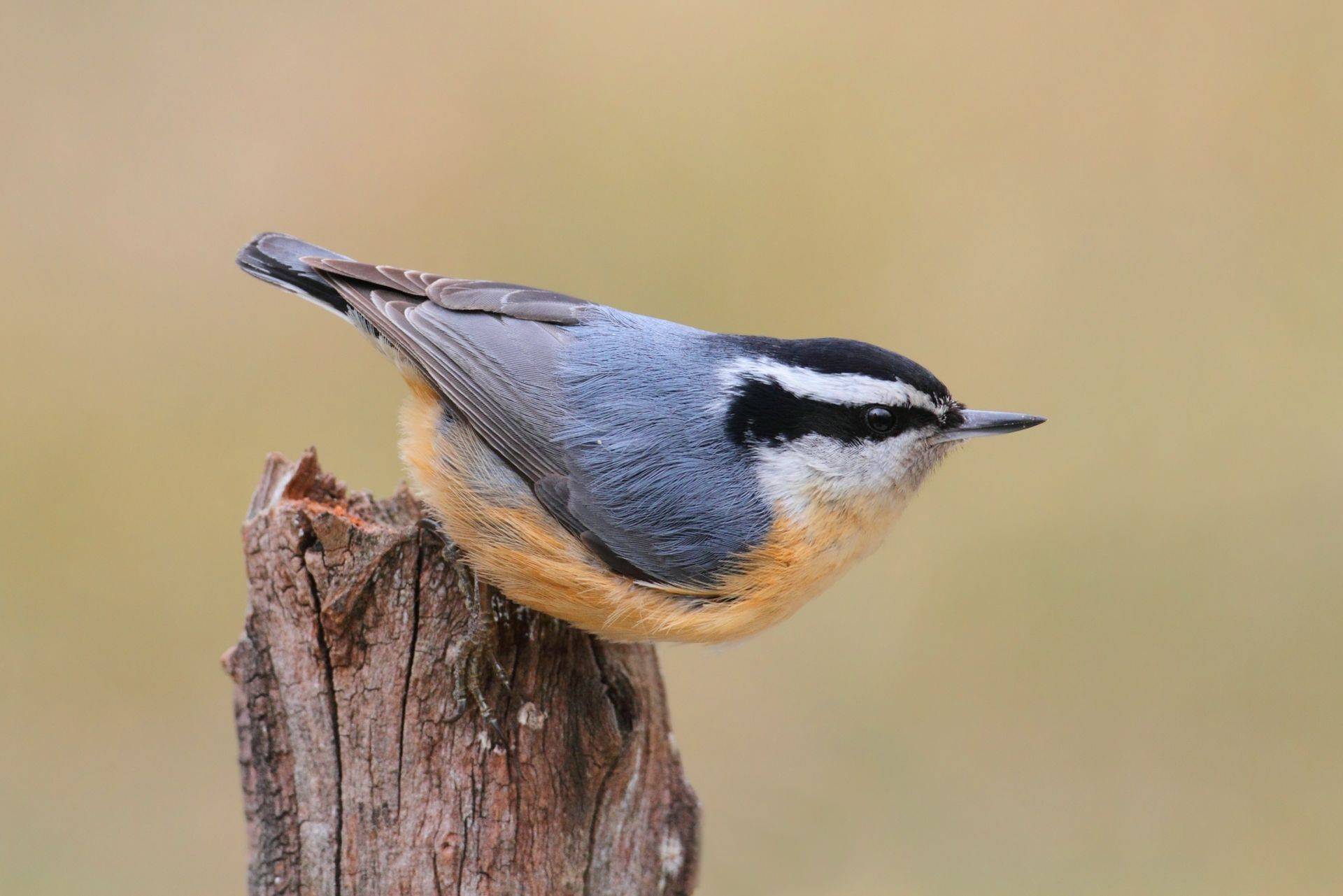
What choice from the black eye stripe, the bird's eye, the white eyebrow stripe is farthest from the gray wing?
the bird's eye

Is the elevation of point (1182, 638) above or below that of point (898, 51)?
below

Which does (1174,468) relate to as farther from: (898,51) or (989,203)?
(898,51)

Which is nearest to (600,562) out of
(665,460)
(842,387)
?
(665,460)

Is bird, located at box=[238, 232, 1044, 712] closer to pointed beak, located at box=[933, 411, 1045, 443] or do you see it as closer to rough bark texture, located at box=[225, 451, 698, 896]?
pointed beak, located at box=[933, 411, 1045, 443]

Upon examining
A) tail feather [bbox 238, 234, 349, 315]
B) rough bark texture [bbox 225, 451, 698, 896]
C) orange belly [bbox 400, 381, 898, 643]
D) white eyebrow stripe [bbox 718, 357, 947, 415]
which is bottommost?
rough bark texture [bbox 225, 451, 698, 896]

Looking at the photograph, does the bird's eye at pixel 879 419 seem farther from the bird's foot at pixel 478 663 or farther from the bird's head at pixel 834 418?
the bird's foot at pixel 478 663

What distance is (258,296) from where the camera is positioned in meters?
6.14

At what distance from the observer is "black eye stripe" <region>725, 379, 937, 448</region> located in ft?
10.3

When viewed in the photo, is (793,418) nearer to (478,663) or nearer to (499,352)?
(499,352)

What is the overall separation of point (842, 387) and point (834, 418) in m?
0.08

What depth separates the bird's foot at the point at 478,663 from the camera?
9.66 feet

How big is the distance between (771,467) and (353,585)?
3.34 ft

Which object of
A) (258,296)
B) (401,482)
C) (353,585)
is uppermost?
(258,296)

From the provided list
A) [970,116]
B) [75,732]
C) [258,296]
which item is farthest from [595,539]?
[970,116]
